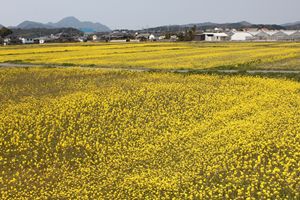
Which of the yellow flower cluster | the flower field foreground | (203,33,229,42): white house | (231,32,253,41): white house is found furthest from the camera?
(231,32,253,41): white house

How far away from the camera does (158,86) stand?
25141mm

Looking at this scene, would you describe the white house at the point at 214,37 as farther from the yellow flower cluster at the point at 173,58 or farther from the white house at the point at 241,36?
the yellow flower cluster at the point at 173,58

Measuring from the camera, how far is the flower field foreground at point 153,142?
10453mm

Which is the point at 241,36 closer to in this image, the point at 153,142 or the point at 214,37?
the point at 214,37

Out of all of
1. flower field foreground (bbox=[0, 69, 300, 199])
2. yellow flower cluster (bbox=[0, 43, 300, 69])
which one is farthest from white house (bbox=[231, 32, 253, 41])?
flower field foreground (bbox=[0, 69, 300, 199])

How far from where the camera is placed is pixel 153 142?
1408cm

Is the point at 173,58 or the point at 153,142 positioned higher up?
the point at 173,58

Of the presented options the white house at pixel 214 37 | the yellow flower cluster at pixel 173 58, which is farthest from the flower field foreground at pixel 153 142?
the white house at pixel 214 37

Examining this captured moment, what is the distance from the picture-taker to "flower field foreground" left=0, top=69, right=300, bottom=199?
34.3 feet

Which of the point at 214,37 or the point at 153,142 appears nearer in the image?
the point at 153,142

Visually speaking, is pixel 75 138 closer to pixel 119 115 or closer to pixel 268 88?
pixel 119 115

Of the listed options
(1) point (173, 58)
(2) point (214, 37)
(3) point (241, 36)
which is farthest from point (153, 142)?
(3) point (241, 36)

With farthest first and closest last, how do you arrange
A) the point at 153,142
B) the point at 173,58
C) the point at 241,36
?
the point at 241,36 → the point at 173,58 → the point at 153,142

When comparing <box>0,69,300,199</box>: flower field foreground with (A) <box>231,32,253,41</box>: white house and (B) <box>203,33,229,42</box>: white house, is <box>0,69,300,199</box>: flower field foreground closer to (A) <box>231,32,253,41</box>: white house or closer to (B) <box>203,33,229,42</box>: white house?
(B) <box>203,33,229,42</box>: white house
